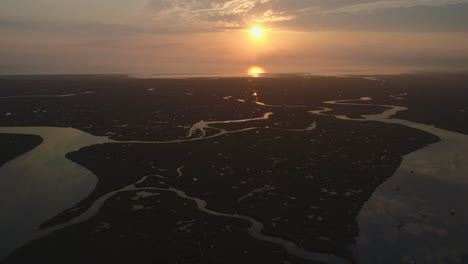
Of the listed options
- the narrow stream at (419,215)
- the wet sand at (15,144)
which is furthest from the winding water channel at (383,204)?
the wet sand at (15,144)

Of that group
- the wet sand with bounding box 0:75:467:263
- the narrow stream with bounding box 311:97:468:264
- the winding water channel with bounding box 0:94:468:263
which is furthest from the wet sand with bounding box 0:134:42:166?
the narrow stream with bounding box 311:97:468:264

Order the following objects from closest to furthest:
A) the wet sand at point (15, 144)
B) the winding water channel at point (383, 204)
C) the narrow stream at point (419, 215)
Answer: the narrow stream at point (419, 215)
the winding water channel at point (383, 204)
the wet sand at point (15, 144)

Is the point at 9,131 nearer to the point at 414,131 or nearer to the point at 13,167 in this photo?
the point at 13,167

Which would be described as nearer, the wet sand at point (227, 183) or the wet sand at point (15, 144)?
the wet sand at point (227, 183)

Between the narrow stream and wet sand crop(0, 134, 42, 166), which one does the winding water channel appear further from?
wet sand crop(0, 134, 42, 166)

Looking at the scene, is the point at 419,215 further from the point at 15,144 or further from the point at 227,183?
the point at 15,144

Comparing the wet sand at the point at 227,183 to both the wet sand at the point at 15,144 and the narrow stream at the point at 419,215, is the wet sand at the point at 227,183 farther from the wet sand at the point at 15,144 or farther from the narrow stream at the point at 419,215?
the wet sand at the point at 15,144

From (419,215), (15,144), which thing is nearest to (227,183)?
(419,215)

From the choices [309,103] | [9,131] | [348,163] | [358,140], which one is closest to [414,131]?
[358,140]
